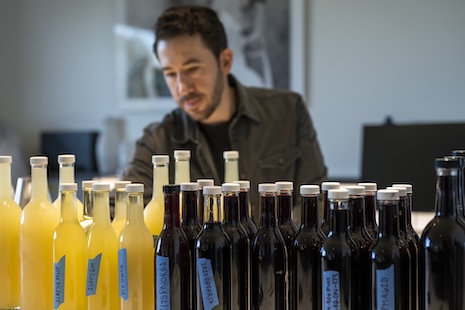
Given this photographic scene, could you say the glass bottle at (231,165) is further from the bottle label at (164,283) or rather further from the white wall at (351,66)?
the white wall at (351,66)

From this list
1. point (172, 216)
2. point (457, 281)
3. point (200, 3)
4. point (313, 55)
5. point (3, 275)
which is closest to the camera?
point (457, 281)

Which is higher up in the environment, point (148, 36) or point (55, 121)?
point (148, 36)

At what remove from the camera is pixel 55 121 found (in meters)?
4.45

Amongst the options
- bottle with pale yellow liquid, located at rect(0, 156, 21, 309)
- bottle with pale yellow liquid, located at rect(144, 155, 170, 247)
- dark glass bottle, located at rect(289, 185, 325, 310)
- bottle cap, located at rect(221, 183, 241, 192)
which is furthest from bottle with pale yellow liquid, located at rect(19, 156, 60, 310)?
dark glass bottle, located at rect(289, 185, 325, 310)

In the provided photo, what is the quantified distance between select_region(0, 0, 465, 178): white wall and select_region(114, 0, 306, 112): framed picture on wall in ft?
0.27

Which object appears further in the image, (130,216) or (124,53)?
(124,53)

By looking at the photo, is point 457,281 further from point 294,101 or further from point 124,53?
point 124,53

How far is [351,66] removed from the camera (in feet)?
11.6

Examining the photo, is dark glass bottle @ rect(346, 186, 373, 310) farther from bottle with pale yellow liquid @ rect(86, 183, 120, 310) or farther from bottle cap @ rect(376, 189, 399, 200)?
bottle with pale yellow liquid @ rect(86, 183, 120, 310)

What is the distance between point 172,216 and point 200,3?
123 inches

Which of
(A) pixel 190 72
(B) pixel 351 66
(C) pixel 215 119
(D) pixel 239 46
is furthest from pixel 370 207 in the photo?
(D) pixel 239 46

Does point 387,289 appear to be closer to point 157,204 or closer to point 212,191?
point 212,191

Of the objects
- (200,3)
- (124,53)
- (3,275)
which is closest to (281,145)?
(3,275)

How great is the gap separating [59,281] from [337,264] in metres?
0.51
